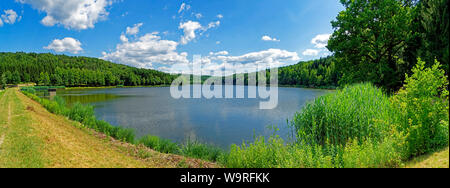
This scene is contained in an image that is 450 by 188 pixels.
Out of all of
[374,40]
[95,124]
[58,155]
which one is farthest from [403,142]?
[95,124]

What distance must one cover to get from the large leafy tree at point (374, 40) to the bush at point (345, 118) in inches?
314

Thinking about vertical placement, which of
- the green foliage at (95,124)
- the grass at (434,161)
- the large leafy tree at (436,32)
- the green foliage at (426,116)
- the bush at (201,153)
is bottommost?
the bush at (201,153)

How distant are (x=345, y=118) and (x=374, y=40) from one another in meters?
12.5

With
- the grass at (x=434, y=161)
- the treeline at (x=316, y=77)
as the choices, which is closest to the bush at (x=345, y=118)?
the grass at (x=434, y=161)

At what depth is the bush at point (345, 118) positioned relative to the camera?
362 inches

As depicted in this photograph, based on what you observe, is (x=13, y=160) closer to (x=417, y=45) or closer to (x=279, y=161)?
(x=279, y=161)

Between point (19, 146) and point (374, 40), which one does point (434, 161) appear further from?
point (374, 40)

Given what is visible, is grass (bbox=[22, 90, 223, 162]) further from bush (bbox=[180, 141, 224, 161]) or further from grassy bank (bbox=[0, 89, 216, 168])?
grassy bank (bbox=[0, 89, 216, 168])

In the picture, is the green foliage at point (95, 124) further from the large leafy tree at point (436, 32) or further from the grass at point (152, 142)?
the large leafy tree at point (436, 32)

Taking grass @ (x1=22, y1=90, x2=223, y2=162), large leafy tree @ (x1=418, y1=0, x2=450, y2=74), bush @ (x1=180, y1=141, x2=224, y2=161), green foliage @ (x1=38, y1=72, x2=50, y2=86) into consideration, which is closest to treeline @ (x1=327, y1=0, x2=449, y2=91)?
large leafy tree @ (x1=418, y1=0, x2=450, y2=74)

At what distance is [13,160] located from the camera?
6410 mm

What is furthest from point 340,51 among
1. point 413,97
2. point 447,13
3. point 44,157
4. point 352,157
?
point 44,157

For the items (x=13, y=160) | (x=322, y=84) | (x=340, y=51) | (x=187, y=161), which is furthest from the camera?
(x=322, y=84)
